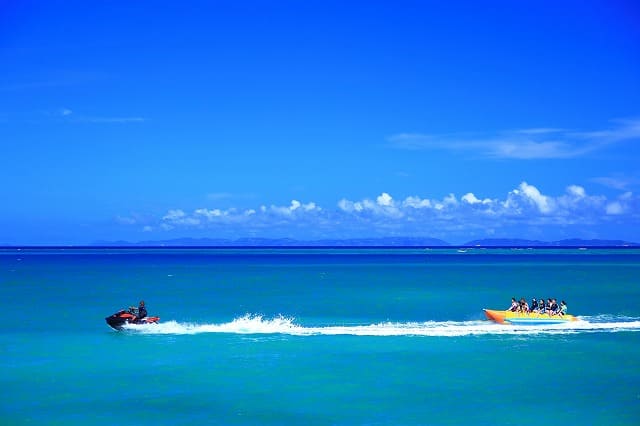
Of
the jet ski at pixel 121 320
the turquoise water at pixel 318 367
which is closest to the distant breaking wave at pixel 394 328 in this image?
the turquoise water at pixel 318 367

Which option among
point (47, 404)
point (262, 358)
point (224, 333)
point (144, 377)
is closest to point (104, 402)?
point (47, 404)

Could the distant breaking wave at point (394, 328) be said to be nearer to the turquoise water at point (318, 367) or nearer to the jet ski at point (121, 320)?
the turquoise water at point (318, 367)

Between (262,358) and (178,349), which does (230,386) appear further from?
(178,349)

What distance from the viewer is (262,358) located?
32406 millimetres

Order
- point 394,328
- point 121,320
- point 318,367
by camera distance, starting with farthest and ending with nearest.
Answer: point 394,328
point 121,320
point 318,367

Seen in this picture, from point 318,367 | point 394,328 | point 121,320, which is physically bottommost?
point 318,367

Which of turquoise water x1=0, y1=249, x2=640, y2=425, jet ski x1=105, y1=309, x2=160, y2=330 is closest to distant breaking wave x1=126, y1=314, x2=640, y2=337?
turquoise water x1=0, y1=249, x2=640, y2=425

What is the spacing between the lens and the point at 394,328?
1645 inches

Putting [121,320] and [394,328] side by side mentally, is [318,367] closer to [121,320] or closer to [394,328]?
[394,328]

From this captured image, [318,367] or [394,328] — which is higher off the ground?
[394,328]

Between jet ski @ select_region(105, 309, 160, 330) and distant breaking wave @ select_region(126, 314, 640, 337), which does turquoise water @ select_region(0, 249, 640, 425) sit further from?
jet ski @ select_region(105, 309, 160, 330)

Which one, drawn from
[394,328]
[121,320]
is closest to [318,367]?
[394,328]

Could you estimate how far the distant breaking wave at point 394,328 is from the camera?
39.8 meters

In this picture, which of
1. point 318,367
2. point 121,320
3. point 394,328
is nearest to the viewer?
point 318,367
